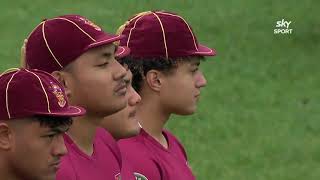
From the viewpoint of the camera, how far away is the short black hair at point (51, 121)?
403 cm

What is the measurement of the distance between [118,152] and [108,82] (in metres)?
0.53

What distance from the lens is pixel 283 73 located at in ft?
43.3

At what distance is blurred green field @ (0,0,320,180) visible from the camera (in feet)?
33.8

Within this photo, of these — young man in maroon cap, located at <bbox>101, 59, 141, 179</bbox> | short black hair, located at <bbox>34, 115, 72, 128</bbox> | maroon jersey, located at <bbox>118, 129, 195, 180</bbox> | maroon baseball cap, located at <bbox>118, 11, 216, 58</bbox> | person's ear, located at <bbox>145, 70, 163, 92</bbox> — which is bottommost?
maroon jersey, located at <bbox>118, 129, 195, 180</bbox>

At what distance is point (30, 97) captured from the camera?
401 centimetres

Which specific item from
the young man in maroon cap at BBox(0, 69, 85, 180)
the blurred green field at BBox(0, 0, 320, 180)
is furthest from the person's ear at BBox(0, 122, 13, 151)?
the blurred green field at BBox(0, 0, 320, 180)

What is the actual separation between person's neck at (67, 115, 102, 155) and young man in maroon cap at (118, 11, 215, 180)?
61 centimetres

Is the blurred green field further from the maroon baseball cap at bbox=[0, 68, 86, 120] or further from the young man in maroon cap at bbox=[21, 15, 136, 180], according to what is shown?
the maroon baseball cap at bbox=[0, 68, 86, 120]

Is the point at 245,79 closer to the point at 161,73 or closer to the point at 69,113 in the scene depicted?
the point at 161,73

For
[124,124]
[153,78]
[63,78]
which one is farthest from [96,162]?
[153,78]

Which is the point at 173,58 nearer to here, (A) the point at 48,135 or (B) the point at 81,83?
(B) the point at 81,83

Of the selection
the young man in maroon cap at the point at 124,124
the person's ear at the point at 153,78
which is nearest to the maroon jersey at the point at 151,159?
the young man in maroon cap at the point at 124,124

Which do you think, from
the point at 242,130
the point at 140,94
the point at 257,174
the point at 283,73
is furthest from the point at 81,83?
the point at 283,73

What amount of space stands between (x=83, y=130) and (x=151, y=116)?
0.75 meters
